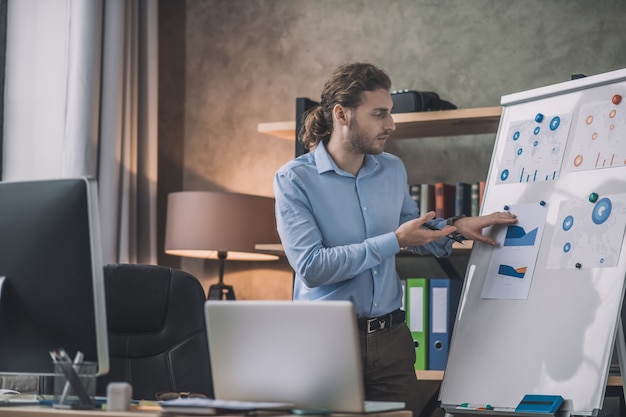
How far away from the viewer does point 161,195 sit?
15.0ft

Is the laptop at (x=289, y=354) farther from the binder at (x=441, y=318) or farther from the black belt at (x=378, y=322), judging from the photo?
the binder at (x=441, y=318)

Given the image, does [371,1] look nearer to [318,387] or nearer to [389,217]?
[389,217]

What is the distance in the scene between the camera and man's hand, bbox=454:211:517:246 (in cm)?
292

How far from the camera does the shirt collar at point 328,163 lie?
112 inches

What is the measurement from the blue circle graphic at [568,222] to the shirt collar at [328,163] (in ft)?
2.00

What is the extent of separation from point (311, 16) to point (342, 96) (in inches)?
63.1

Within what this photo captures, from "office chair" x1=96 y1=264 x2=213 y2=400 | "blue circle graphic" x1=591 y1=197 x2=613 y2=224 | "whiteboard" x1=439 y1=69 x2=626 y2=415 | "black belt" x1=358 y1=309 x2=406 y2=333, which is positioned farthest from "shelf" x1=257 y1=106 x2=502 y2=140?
"office chair" x1=96 y1=264 x2=213 y2=400

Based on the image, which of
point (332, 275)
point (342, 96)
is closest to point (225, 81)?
point (342, 96)

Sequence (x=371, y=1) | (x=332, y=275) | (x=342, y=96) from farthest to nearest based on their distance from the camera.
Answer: (x=371, y=1) → (x=342, y=96) → (x=332, y=275)

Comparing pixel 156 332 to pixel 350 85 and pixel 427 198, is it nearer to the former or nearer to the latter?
pixel 350 85

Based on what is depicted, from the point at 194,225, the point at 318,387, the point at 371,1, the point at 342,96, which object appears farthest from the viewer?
the point at 371,1

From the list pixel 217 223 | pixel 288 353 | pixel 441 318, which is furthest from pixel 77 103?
pixel 288 353

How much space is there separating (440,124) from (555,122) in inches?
30.4

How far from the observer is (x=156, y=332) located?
7.80ft
